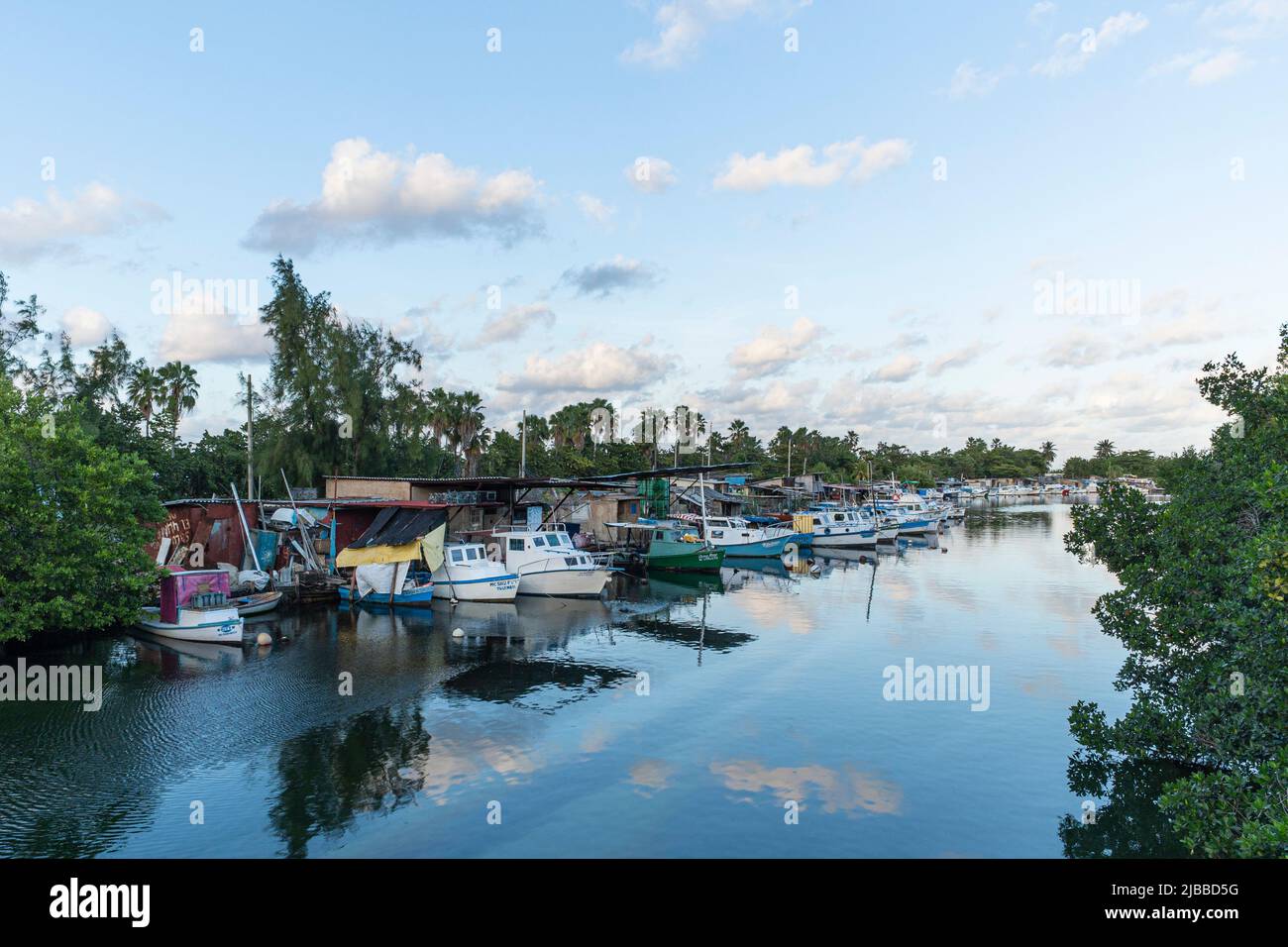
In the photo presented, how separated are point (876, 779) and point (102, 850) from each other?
13.2 metres

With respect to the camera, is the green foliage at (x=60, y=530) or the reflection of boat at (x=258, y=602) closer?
the green foliage at (x=60, y=530)

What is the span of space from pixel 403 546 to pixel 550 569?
6.88 m

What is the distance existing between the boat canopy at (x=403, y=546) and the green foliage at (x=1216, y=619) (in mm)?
24818

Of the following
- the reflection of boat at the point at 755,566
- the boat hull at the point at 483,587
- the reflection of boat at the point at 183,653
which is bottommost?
the reflection of boat at the point at 755,566

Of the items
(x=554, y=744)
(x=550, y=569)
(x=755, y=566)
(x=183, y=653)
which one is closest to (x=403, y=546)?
(x=550, y=569)

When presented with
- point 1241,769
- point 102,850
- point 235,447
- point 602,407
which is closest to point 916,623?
point 1241,769

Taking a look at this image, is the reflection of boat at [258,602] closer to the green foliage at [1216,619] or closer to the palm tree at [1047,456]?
the green foliage at [1216,619]

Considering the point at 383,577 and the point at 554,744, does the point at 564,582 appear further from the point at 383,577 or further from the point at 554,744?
the point at 554,744

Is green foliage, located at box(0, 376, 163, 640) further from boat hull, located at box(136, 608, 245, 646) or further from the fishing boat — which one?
the fishing boat

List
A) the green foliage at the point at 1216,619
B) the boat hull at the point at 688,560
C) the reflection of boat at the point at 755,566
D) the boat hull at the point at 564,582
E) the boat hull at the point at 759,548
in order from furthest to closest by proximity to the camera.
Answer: the boat hull at the point at 759,548 → the reflection of boat at the point at 755,566 → the boat hull at the point at 688,560 → the boat hull at the point at 564,582 → the green foliage at the point at 1216,619

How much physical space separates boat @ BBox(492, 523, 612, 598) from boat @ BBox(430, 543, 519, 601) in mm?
1610

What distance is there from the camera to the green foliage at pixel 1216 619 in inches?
341
